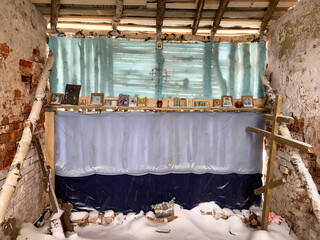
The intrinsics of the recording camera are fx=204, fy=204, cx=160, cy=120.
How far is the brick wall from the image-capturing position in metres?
2.43

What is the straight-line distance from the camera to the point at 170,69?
3.63m

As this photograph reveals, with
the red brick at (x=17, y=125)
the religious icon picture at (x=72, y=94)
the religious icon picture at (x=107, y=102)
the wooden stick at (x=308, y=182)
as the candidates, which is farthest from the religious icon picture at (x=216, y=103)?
the red brick at (x=17, y=125)

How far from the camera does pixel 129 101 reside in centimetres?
357

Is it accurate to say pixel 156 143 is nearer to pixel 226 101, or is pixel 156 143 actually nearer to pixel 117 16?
pixel 226 101

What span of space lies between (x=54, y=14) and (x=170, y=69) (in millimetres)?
2021

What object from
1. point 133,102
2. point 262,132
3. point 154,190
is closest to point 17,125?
point 133,102

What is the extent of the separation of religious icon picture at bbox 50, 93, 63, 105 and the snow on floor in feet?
6.04

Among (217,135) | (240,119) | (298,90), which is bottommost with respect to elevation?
(217,135)

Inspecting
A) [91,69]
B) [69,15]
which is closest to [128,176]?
[91,69]

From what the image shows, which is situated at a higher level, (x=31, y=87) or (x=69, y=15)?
(x=69, y=15)

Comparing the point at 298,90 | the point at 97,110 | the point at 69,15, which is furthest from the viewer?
the point at 97,110

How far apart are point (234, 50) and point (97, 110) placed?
8.68ft

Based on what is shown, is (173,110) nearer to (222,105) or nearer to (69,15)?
(222,105)

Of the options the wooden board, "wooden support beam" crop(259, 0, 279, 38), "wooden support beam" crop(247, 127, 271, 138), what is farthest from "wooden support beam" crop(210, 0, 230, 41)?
the wooden board
